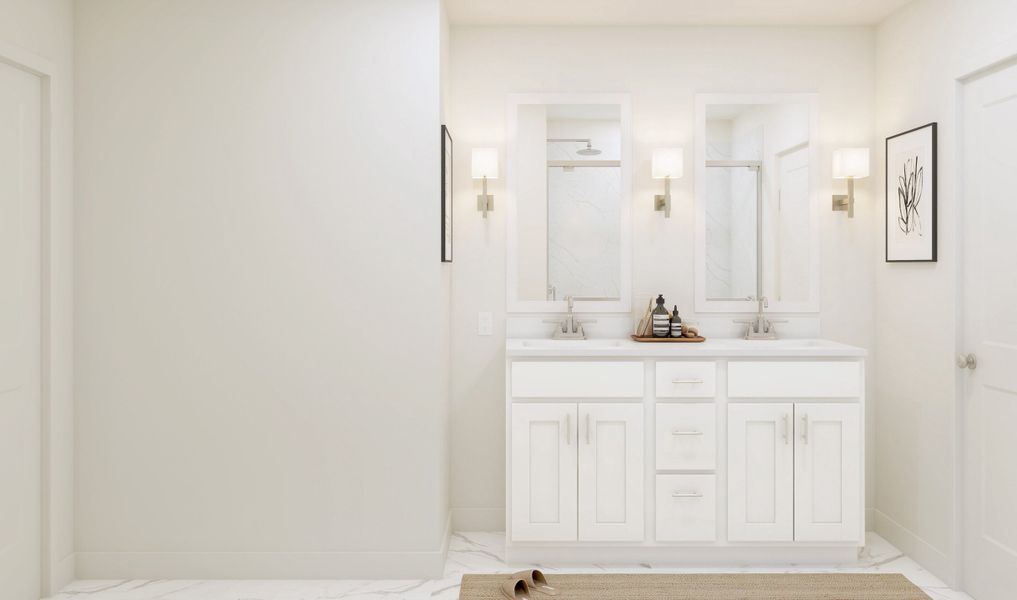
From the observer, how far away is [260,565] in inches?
114

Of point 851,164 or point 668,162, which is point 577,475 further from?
point 851,164

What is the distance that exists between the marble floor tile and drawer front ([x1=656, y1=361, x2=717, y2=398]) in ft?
2.55

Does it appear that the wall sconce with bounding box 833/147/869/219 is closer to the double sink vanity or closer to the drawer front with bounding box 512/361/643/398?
the double sink vanity

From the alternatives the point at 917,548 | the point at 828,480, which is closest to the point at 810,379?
the point at 828,480

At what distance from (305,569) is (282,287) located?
122cm

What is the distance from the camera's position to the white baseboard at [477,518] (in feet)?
11.3

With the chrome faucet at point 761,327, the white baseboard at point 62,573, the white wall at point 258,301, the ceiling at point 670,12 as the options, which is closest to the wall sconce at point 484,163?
the white wall at point 258,301

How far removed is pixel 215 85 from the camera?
9.49ft

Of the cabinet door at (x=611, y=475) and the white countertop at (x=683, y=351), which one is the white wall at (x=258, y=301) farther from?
the cabinet door at (x=611, y=475)

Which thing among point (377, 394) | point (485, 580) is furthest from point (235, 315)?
point (485, 580)

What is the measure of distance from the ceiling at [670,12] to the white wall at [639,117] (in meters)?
0.07

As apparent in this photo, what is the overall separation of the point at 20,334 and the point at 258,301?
879 millimetres

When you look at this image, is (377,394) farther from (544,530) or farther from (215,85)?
(215,85)

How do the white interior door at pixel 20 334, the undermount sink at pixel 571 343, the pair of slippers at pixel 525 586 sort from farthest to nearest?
1. the undermount sink at pixel 571 343
2. the pair of slippers at pixel 525 586
3. the white interior door at pixel 20 334
